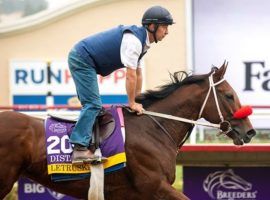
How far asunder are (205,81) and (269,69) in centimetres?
283

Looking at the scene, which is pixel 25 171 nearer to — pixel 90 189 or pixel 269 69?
pixel 90 189

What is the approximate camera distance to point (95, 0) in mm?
9047

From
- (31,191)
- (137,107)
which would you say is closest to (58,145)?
(137,107)

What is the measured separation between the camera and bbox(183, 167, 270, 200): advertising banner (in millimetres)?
7953

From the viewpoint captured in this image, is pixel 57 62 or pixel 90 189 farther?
pixel 57 62

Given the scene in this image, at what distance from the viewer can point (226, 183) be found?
799cm

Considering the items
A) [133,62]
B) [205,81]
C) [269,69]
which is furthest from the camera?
[269,69]

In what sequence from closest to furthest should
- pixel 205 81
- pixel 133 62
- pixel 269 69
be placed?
pixel 133 62, pixel 205 81, pixel 269 69

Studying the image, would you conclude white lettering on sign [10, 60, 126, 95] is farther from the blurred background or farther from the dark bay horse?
the dark bay horse

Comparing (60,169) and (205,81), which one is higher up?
(205,81)

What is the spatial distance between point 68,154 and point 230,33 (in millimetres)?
3810

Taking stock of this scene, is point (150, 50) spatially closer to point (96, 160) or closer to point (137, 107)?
point (137, 107)

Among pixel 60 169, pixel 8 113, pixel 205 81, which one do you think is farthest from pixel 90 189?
pixel 205 81

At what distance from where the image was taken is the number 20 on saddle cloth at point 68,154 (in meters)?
5.73
